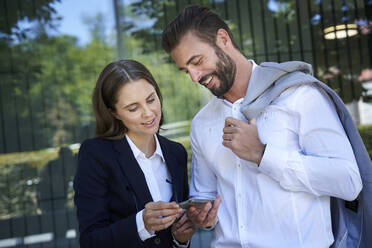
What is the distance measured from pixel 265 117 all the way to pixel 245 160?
21 centimetres

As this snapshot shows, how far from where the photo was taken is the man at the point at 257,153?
1.65 metres

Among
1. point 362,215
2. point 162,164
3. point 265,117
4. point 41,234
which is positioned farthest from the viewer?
point 41,234

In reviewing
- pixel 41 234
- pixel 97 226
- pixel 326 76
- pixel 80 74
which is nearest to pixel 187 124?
pixel 80 74

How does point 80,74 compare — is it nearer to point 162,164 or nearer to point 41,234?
point 41,234

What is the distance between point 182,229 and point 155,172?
12.9 inches

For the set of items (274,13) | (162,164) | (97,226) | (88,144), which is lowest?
(97,226)

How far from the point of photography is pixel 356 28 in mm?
5164

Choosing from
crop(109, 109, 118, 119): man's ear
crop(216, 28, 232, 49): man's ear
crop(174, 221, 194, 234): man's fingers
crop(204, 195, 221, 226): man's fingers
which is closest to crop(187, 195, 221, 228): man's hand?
crop(204, 195, 221, 226): man's fingers

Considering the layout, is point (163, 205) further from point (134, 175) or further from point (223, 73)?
point (223, 73)

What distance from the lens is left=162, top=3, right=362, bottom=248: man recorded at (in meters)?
1.65

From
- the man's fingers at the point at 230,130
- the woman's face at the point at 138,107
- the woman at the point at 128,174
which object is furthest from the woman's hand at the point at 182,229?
the man's fingers at the point at 230,130

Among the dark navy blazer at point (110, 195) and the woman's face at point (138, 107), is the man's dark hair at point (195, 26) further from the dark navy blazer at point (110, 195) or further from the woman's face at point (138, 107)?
the dark navy blazer at point (110, 195)

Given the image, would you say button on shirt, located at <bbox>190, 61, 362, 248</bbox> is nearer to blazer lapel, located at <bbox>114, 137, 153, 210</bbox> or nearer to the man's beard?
the man's beard

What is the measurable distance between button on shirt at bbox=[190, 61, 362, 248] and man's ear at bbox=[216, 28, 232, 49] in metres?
0.29
